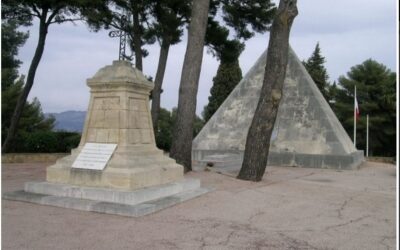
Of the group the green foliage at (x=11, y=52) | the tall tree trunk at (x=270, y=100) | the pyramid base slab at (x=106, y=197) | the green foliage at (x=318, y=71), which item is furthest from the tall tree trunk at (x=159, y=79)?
the green foliage at (x=318, y=71)

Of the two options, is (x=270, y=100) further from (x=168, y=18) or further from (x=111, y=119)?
(x=168, y=18)

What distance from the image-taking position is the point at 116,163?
612cm

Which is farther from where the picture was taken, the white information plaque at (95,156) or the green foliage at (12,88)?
the green foliage at (12,88)

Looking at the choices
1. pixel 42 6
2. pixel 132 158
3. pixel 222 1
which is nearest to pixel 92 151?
pixel 132 158

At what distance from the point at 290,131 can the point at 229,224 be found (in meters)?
9.13

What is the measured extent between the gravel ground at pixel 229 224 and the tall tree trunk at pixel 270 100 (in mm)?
1226

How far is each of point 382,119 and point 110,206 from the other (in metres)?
23.2

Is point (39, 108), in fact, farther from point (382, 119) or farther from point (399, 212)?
point (399, 212)

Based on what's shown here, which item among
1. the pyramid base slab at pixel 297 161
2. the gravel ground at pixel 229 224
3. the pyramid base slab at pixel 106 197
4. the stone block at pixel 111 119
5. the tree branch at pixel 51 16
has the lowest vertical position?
the gravel ground at pixel 229 224

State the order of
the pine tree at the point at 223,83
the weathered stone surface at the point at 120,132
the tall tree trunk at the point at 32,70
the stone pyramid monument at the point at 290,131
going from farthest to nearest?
the pine tree at the point at 223,83
the tall tree trunk at the point at 32,70
the stone pyramid monument at the point at 290,131
the weathered stone surface at the point at 120,132

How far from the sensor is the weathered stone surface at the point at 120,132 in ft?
20.1

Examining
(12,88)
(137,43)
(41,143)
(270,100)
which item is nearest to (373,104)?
(137,43)

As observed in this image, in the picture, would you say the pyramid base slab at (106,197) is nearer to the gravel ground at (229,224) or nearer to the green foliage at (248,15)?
the gravel ground at (229,224)

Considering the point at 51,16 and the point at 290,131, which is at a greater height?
the point at 51,16
